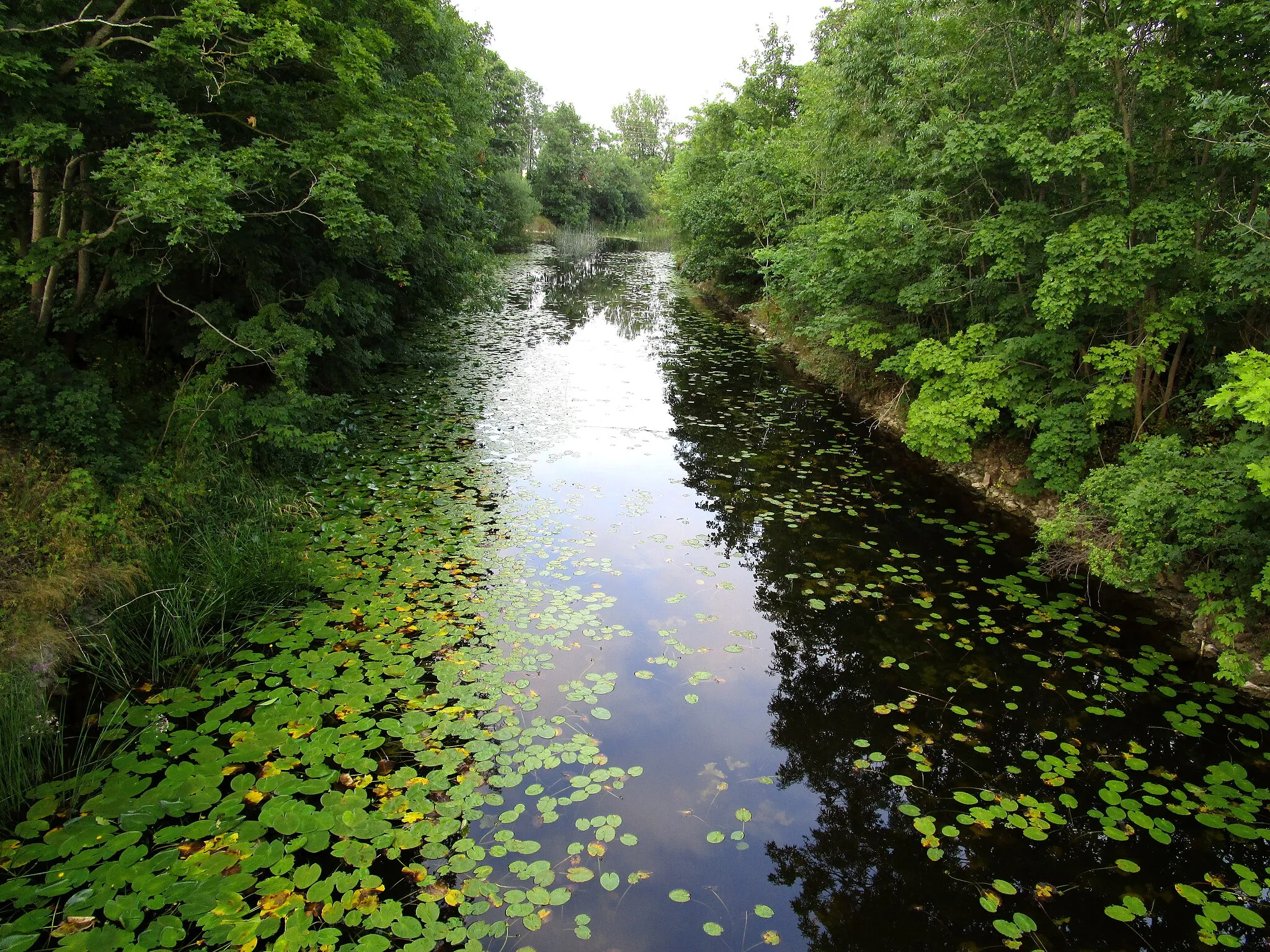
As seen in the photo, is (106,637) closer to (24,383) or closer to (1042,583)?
(24,383)

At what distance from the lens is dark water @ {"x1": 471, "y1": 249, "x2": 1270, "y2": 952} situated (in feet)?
11.3

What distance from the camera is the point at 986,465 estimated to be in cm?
905

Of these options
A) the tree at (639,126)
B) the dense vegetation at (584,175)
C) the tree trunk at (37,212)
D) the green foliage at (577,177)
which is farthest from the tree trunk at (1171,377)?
the tree at (639,126)

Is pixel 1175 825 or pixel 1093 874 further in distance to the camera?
pixel 1175 825

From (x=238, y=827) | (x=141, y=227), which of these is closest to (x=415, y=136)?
(x=141, y=227)

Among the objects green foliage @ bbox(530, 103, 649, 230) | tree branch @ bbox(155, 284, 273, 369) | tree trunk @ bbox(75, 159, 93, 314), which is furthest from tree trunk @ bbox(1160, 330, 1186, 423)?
green foliage @ bbox(530, 103, 649, 230)

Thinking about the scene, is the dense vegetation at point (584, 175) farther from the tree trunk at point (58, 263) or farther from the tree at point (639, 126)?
the tree trunk at point (58, 263)

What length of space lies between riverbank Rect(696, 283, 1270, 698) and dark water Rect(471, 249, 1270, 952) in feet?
1.14

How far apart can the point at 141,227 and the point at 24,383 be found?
7.01ft

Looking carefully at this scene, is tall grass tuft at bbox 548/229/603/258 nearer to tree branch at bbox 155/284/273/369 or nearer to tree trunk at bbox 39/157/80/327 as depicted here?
tree branch at bbox 155/284/273/369

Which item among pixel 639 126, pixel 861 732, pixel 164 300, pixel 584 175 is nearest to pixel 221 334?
pixel 164 300

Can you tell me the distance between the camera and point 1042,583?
6.73m

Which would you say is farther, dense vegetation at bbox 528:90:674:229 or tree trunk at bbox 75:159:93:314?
dense vegetation at bbox 528:90:674:229

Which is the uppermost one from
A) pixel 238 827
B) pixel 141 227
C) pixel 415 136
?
pixel 415 136
